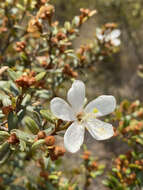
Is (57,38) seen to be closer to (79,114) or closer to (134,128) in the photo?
(79,114)

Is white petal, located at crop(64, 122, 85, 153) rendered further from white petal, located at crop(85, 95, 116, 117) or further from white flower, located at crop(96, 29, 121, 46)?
white flower, located at crop(96, 29, 121, 46)

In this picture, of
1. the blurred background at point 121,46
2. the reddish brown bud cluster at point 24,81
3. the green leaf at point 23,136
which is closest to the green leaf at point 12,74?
the reddish brown bud cluster at point 24,81

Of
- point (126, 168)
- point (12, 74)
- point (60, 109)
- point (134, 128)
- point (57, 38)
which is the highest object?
point (57, 38)

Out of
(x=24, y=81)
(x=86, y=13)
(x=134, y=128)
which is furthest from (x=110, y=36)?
(x=24, y=81)

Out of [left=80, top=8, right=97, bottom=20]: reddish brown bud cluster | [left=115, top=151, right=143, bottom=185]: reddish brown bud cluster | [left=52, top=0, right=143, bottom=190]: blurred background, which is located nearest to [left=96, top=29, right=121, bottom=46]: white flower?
[left=80, top=8, right=97, bottom=20]: reddish brown bud cluster

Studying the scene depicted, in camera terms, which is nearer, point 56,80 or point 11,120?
point 11,120

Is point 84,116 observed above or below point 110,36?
below
